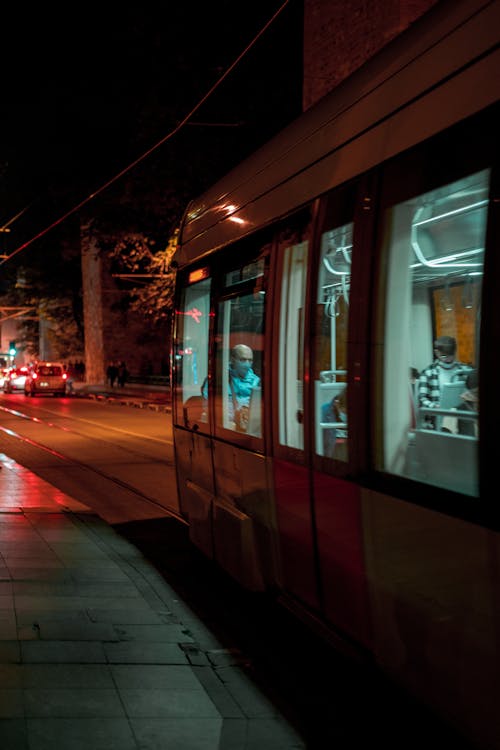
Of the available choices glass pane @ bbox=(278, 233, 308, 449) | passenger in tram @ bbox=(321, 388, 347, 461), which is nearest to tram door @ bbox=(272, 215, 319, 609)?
glass pane @ bbox=(278, 233, 308, 449)

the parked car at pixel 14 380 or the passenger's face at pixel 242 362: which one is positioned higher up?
the passenger's face at pixel 242 362

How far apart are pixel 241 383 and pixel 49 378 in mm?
45622

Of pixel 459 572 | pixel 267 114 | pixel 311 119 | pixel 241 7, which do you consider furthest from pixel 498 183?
pixel 241 7

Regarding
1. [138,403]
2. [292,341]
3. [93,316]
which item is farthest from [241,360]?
[93,316]

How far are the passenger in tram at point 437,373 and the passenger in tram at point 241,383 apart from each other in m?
2.41

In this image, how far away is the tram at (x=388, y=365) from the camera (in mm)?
3830

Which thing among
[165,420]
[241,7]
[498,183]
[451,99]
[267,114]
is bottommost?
[165,420]

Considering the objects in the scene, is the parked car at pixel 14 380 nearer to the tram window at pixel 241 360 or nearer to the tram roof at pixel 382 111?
the tram window at pixel 241 360

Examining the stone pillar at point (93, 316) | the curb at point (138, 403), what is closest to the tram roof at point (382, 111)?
the curb at point (138, 403)

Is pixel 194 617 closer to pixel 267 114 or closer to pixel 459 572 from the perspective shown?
pixel 459 572

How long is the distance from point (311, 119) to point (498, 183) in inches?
96.6

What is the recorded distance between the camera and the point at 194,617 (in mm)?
7375

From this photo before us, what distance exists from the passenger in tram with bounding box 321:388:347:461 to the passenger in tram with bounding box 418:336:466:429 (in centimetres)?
74

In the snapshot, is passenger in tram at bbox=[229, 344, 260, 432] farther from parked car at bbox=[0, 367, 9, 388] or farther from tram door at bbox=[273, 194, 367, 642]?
parked car at bbox=[0, 367, 9, 388]
